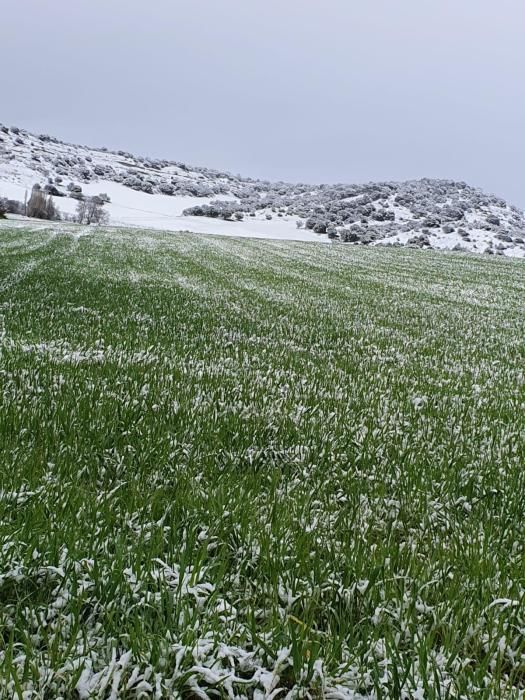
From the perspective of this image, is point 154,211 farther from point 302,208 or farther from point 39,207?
point 302,208

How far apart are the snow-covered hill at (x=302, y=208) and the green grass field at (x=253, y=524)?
80.6m

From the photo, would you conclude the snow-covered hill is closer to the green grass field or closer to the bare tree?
the bare tree

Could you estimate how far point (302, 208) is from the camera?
5167 inches

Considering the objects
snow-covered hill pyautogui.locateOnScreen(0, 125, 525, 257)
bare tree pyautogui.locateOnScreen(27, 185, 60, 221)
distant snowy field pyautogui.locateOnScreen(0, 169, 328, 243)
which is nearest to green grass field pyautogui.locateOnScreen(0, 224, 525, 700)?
distant snowy field pyautogui.locateOnScreen(0, 169, 328, 243)

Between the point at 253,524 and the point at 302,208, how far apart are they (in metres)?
135

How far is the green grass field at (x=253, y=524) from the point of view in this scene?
188 cm

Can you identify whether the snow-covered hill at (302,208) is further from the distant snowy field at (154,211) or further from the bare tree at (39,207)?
the bare tree at (39,207)

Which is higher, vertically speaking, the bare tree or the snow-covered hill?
the snow-covered hill

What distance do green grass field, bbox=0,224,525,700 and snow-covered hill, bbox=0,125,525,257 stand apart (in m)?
80.6

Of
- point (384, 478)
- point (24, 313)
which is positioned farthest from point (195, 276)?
point (384, 478)

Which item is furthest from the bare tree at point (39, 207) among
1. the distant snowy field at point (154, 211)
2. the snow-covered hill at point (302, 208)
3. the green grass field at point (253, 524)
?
the green grass field at point (253, 524)

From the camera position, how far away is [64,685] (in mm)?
1734

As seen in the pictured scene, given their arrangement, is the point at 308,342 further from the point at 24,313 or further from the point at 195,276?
the point at 195,276

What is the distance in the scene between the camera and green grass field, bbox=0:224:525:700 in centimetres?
188
